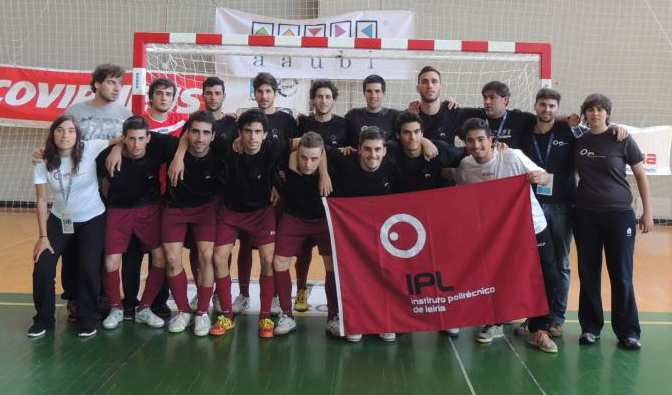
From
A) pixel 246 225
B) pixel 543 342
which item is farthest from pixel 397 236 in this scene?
pixel 543 342

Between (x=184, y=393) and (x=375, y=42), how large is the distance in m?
3.61

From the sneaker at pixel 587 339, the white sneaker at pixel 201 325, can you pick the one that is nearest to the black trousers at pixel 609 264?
the sneaker at pixel 587 339

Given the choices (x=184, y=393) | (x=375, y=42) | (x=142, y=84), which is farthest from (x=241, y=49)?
(x=184, y=393)

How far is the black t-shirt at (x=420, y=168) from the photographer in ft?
12.8

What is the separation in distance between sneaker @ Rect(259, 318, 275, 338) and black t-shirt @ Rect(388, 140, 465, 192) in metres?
1.41

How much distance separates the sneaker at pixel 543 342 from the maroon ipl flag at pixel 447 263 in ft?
0.75

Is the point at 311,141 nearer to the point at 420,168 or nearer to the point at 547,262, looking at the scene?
the point at 420,168

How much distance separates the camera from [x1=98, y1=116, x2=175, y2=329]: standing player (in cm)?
398

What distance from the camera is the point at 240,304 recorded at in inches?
182

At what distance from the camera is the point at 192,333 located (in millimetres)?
4051

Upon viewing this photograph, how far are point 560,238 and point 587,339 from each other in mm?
774

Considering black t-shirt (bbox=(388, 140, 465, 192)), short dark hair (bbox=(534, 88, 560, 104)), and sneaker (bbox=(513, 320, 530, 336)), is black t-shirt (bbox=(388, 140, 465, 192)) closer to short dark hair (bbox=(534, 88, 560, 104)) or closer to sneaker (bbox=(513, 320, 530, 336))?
short dark hair (bbox=(534, 88, 560, 104))

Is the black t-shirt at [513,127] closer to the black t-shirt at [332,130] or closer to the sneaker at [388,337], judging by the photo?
the black t-shirt at [332,130]

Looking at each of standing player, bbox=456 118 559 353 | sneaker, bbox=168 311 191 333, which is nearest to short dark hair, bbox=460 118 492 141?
standing player, bbox=456 118 559 353
